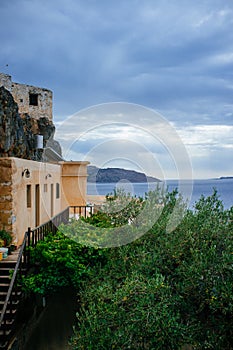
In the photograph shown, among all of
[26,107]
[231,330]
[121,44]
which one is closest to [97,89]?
[121,44]

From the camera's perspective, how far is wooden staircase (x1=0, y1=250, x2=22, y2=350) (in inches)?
283

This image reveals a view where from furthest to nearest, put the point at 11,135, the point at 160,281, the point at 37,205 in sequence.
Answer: the point at 11,135 < the point at 37,205 < the point at 160,281

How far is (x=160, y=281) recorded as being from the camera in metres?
5.71

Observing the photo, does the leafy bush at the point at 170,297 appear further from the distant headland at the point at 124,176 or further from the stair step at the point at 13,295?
the distant headland at the point at 124,176

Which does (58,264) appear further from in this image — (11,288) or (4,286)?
(4,286)

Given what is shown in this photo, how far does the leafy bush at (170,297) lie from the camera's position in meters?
5.29

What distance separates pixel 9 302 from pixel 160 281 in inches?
143

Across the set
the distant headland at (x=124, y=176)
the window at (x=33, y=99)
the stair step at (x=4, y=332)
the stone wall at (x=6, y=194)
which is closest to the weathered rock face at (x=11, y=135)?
the distant headland at (x=124, y=176)

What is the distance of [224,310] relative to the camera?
5316 mm

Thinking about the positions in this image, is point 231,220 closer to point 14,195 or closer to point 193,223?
point 193,223

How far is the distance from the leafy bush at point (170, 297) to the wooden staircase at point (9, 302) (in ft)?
5.50

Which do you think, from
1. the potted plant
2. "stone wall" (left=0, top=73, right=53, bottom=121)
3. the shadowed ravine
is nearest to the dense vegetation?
the shadowed ravine

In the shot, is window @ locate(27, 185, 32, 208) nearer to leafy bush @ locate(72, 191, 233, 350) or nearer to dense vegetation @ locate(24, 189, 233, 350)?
dense vegetation @ locate(24, 189, 233, 350)

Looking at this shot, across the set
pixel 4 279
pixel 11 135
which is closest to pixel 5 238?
pixel 4 279
